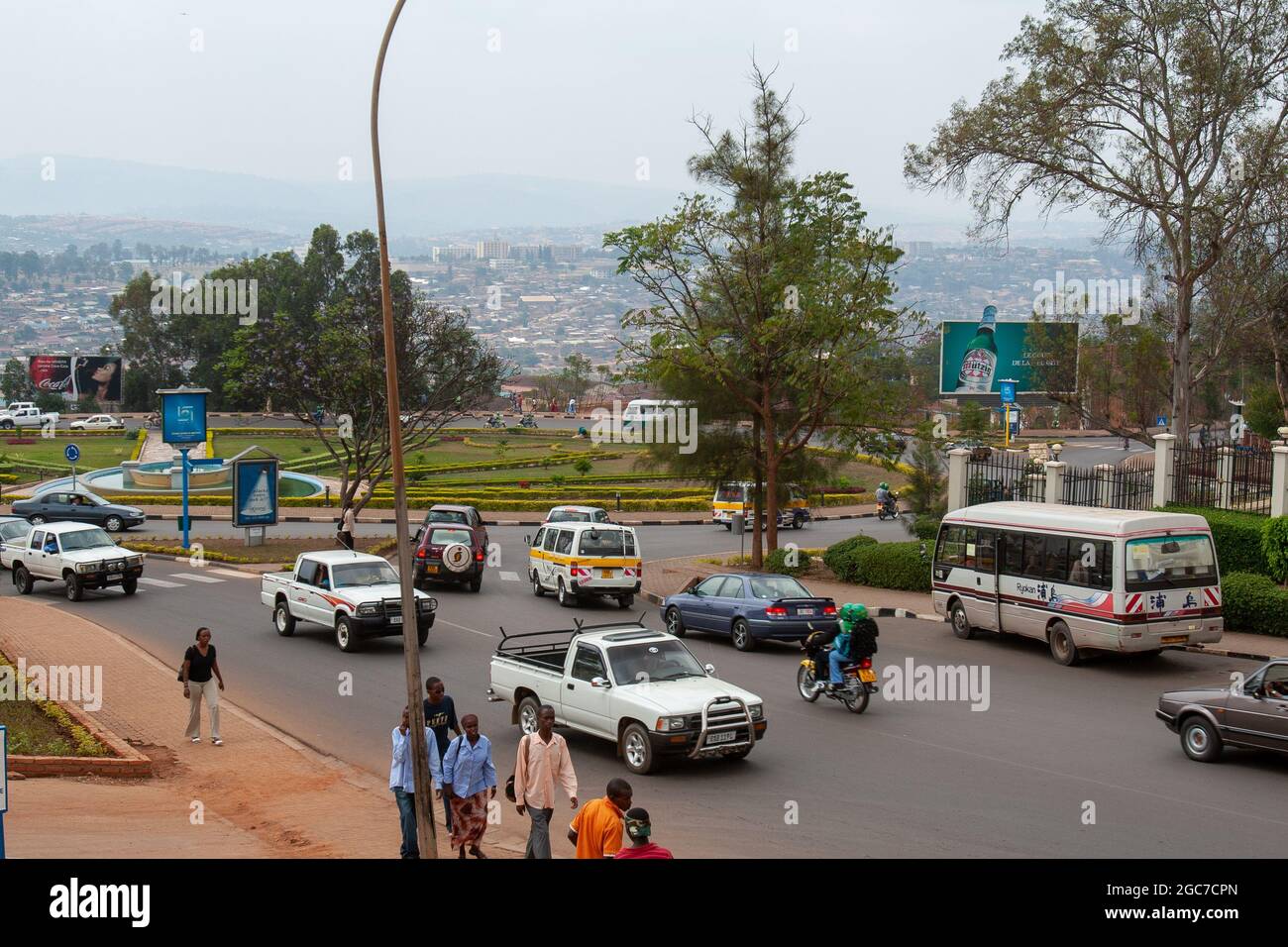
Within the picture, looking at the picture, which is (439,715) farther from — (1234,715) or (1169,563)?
(1169,563)

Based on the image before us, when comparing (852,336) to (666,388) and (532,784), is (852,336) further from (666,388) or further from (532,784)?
(532,784)

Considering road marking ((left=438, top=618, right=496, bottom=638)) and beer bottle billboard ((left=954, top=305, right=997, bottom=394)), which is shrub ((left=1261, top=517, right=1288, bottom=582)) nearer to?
road marking ((left=438, top=618, right=496, bottom=638))

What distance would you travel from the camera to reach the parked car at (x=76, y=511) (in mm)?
42094

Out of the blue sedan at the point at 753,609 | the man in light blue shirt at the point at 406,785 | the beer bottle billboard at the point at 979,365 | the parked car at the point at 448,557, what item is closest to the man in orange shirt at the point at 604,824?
the man in light blue shirt at the point at 406,785

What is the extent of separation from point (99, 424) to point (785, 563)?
74656 mm

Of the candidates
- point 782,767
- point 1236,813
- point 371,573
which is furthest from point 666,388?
point 1236,813

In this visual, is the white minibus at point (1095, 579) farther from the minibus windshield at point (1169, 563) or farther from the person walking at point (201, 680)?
the person walking at point (201, 680)

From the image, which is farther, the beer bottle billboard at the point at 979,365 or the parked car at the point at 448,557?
the beer bottle billboard at the point at 979,365

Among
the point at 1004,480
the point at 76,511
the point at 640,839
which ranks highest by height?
the point at 1004,480

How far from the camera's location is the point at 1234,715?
14.2 metres

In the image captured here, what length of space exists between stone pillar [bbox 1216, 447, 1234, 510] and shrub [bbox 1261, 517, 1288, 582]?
355 cm

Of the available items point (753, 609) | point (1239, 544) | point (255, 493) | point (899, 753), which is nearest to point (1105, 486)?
point (1239, 544)

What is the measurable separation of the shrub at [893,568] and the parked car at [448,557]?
373 inches

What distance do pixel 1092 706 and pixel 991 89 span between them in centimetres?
1981
